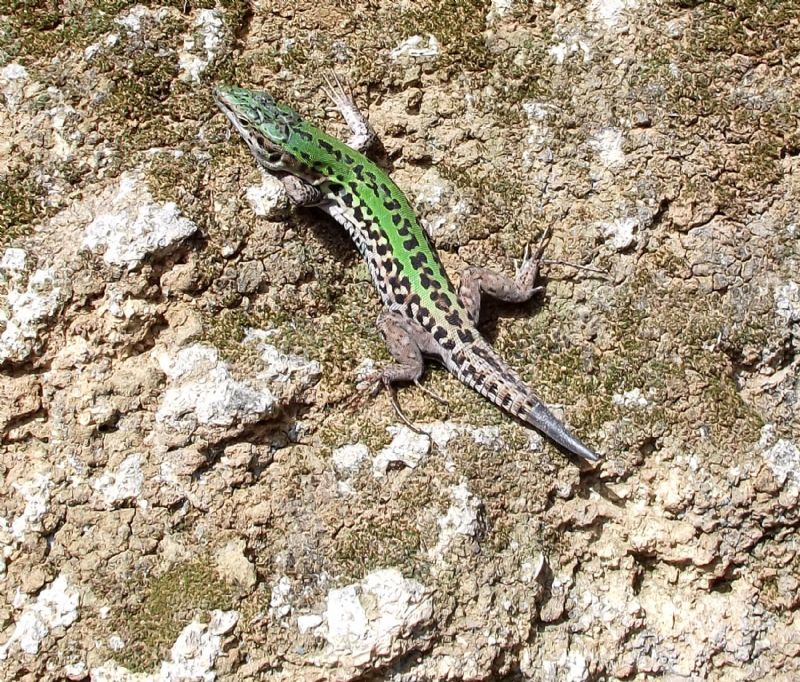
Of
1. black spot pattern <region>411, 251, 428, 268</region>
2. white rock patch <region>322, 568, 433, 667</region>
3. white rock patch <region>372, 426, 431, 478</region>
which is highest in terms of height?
black spot pattern <region>411, 251, 428, 268</region>

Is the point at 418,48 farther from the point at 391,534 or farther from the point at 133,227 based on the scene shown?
the point at 391,534

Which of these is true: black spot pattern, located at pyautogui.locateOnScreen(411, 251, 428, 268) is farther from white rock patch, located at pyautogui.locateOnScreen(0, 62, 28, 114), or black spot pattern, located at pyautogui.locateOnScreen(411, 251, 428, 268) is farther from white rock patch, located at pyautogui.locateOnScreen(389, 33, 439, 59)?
white rock patch, located at pyautogui.locateOnScreen(0, 62, 28, 114)

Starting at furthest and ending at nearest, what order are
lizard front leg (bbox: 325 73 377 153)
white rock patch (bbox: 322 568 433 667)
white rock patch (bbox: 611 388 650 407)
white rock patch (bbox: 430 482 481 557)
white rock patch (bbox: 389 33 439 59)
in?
white rock patch (bbox: 389 33 439 59) < lizard front leg (bbox: 325 73 377 153) < white rock patch (bbox: 611 388 650 407) < white rock patch (bbox: 430 482 481 557) < white rock patch (bbox: 322 568 433 667)

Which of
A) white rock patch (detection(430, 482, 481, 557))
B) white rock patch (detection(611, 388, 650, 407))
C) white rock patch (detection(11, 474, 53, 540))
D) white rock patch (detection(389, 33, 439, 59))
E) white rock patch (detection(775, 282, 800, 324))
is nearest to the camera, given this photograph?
white rock patch (detection(11, 474, 53, 540))

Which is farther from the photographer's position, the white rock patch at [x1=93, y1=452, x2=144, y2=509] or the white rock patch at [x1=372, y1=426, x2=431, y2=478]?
the white rock patch at [x1=372, y1=426, x2=431, y2=478]

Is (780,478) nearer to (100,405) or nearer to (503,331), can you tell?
(503,331)

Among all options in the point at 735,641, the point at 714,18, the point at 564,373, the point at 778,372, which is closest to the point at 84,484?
the point at 564,373

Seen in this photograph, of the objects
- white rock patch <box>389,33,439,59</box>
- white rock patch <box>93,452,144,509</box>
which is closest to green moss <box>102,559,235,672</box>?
white rock patch <box>93,452,144,509</box>
